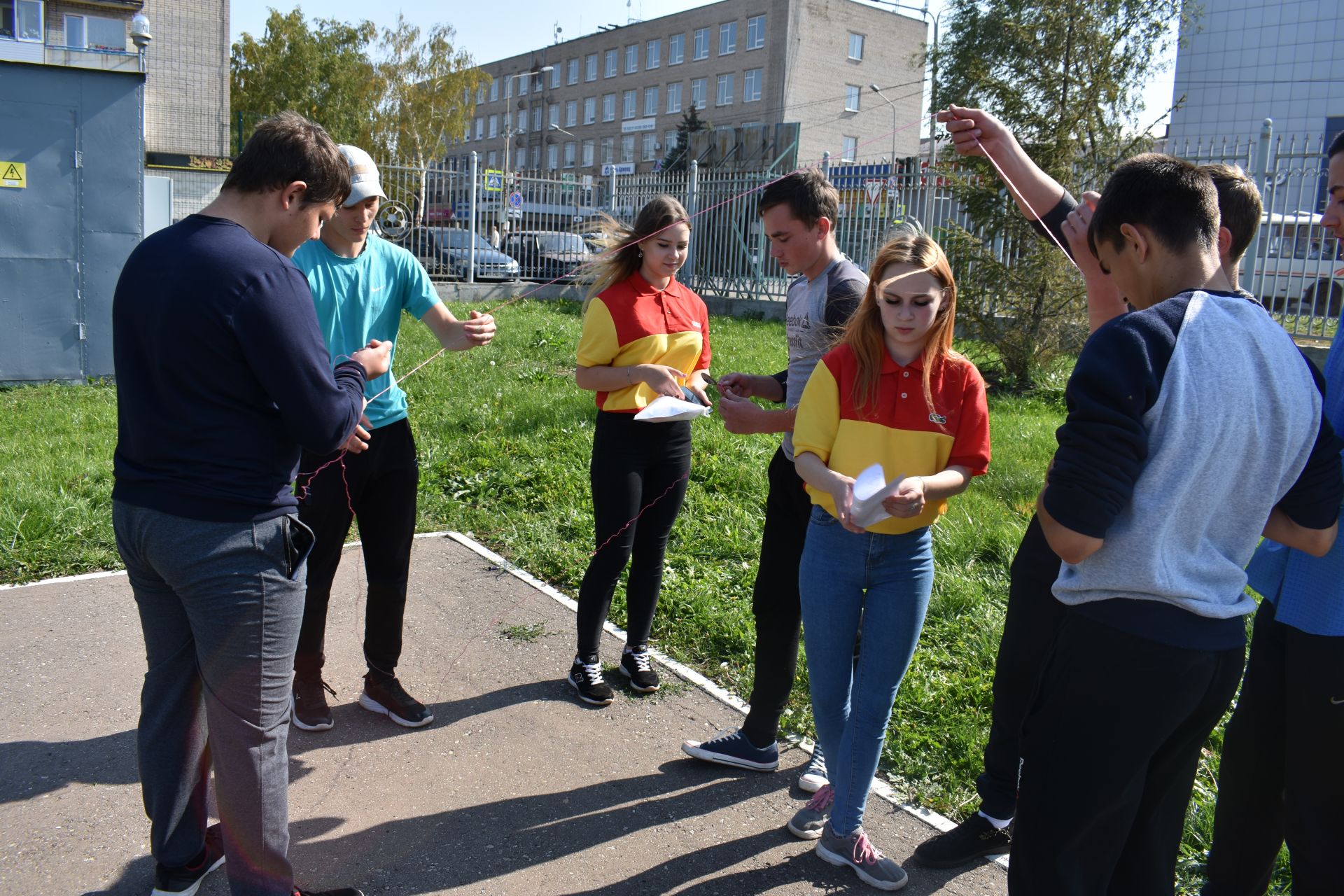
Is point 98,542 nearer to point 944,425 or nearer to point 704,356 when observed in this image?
point 704,356

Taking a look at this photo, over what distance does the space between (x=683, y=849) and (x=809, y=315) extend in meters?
1.84

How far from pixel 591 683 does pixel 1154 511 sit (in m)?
2.72

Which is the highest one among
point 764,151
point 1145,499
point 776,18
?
point 776,18

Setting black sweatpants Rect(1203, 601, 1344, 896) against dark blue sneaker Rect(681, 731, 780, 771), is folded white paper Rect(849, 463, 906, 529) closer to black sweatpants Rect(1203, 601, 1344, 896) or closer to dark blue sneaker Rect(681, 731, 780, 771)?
black sweatpants Rect(1203, 601, 1344, 896)

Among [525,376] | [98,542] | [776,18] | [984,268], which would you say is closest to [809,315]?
[98,542]

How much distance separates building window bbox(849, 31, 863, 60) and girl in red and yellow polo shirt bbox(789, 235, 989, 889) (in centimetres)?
6199

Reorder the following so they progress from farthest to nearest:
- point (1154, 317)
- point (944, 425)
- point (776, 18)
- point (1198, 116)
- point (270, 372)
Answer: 1. point (776, 18)
2. point (1198, 116)
3. point (944, 425)
4. point (270, 372)
5. point (1154, 317)

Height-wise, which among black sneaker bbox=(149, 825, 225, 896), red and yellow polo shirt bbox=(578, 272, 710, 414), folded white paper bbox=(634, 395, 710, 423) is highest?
red and yellow polo shirt bbox=(578, 272, 710, 414)

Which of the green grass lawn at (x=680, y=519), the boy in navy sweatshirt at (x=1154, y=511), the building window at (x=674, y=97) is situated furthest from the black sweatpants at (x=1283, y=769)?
the building window at (x=674, y=97)

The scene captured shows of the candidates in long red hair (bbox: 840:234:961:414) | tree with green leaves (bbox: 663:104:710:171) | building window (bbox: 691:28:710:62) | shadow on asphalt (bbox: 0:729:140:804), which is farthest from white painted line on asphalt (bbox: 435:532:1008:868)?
building window (bbox: 691:28:710:62)

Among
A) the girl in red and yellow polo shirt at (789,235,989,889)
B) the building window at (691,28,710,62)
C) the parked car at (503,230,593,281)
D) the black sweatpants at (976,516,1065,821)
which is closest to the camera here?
the girl in red and yellow polo shirt at (789,235,989,889)

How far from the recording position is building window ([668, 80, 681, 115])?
2488 inches

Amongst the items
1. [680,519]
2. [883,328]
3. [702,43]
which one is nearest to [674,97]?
[702,43]

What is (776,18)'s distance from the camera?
5588cm
